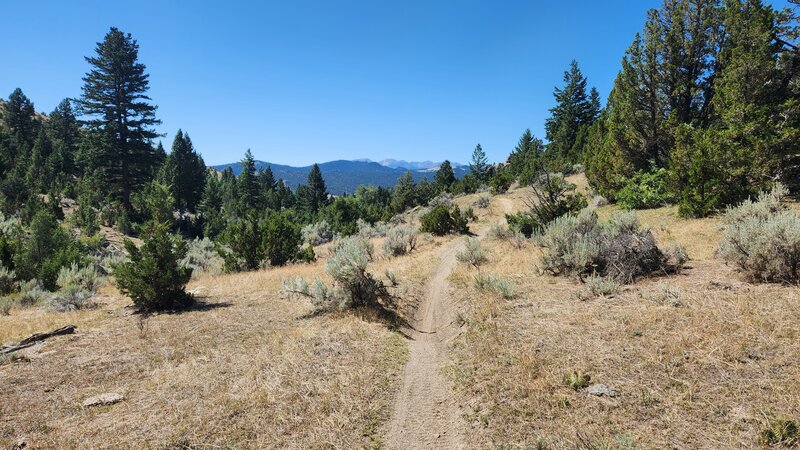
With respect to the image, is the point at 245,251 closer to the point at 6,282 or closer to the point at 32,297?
the point at 32,297

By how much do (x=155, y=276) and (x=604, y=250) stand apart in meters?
11.6

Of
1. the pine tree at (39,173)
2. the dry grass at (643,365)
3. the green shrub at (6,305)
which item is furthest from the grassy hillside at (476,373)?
the pine tree at (39,173)

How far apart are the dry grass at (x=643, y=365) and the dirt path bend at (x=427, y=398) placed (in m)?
0.27

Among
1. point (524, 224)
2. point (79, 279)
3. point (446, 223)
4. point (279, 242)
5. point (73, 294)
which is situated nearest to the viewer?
point (73, 294)

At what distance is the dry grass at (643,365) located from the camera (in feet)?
11.6

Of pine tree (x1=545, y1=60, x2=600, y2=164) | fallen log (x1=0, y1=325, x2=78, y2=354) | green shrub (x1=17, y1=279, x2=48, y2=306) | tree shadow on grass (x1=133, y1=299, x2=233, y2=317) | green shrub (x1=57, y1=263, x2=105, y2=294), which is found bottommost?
tree shadow on grass (x1=133, y1=299, x2=233, y2=317)

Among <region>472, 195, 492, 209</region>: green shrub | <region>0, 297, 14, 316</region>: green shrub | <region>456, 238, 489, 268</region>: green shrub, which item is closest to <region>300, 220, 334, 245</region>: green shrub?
Answer: <region>472, 195, 492, 209</region>: green shrub

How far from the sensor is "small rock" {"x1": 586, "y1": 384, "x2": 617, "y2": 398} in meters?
4.14

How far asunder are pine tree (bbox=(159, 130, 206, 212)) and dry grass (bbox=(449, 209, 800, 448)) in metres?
59.7

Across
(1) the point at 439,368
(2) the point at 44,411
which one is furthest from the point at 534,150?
(2) the point at 44,411

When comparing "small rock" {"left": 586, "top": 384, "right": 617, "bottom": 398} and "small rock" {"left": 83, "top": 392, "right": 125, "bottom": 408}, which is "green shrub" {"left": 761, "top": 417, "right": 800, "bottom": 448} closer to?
"small rock" {"left": 586, "top": 384, "right": 617, "bottom": 398}

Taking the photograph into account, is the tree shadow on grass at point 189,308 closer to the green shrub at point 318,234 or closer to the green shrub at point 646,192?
the green shrub at point 646,192

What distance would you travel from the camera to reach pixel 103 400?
15.6ft

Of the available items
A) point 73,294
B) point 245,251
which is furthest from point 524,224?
point 73,294
